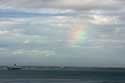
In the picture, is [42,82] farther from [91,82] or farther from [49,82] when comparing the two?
[91,82]

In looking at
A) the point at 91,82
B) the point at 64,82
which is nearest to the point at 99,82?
the point at 91,82

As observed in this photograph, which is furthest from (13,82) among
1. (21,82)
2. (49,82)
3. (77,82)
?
(77,82)

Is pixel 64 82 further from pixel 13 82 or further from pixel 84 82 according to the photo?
pixel 13 82

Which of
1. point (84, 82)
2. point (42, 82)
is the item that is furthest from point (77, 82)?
point (42, 82)

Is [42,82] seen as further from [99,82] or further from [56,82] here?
[99,82]

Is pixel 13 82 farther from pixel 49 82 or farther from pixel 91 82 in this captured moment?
pixel 91 82

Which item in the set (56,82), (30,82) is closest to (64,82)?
(56,82)
